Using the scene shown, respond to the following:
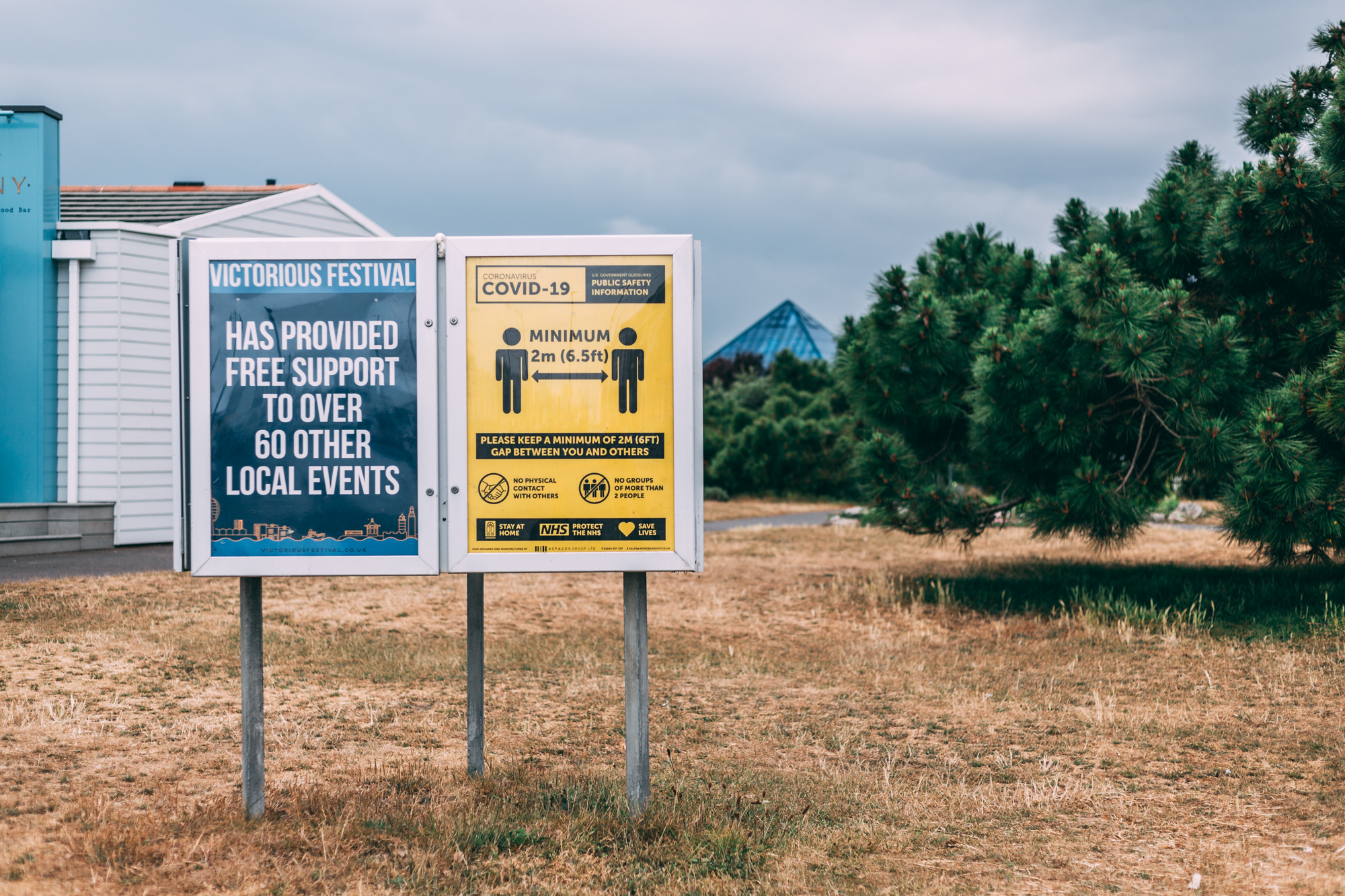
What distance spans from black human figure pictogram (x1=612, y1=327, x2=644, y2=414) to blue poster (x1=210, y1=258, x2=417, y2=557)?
2.78ft

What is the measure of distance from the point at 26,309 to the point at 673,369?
45.9 ft

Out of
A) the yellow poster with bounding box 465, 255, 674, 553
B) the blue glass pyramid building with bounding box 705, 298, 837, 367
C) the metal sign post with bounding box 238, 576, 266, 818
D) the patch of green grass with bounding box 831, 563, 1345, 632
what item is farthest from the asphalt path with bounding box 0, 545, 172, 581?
the blue glass pyramid building with bounding box 705, 298, 837, 367

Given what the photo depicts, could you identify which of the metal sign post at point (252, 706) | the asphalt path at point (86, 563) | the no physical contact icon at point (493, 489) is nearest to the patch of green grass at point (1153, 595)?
the no physical contact icon at point (493, 489)

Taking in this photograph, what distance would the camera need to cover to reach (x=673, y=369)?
169 inches

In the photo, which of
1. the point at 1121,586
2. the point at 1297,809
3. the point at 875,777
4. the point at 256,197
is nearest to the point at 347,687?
the point at 875,777

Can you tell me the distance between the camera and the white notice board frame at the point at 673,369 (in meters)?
4.27

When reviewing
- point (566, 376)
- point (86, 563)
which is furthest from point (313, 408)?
point (86, 563)

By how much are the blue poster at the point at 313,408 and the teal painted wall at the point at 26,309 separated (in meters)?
12.5

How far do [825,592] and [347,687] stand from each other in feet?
23.0

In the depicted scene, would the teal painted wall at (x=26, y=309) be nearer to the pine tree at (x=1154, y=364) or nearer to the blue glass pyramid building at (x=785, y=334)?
the pine tree at (x=1154, y=364)

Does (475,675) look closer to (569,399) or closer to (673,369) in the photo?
(569,399)

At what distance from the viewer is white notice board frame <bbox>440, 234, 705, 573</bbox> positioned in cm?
427

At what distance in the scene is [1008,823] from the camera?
466 centimetres

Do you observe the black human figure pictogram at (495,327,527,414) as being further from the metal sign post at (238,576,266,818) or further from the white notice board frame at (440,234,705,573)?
the metal sign post at (238,576,266,818)
